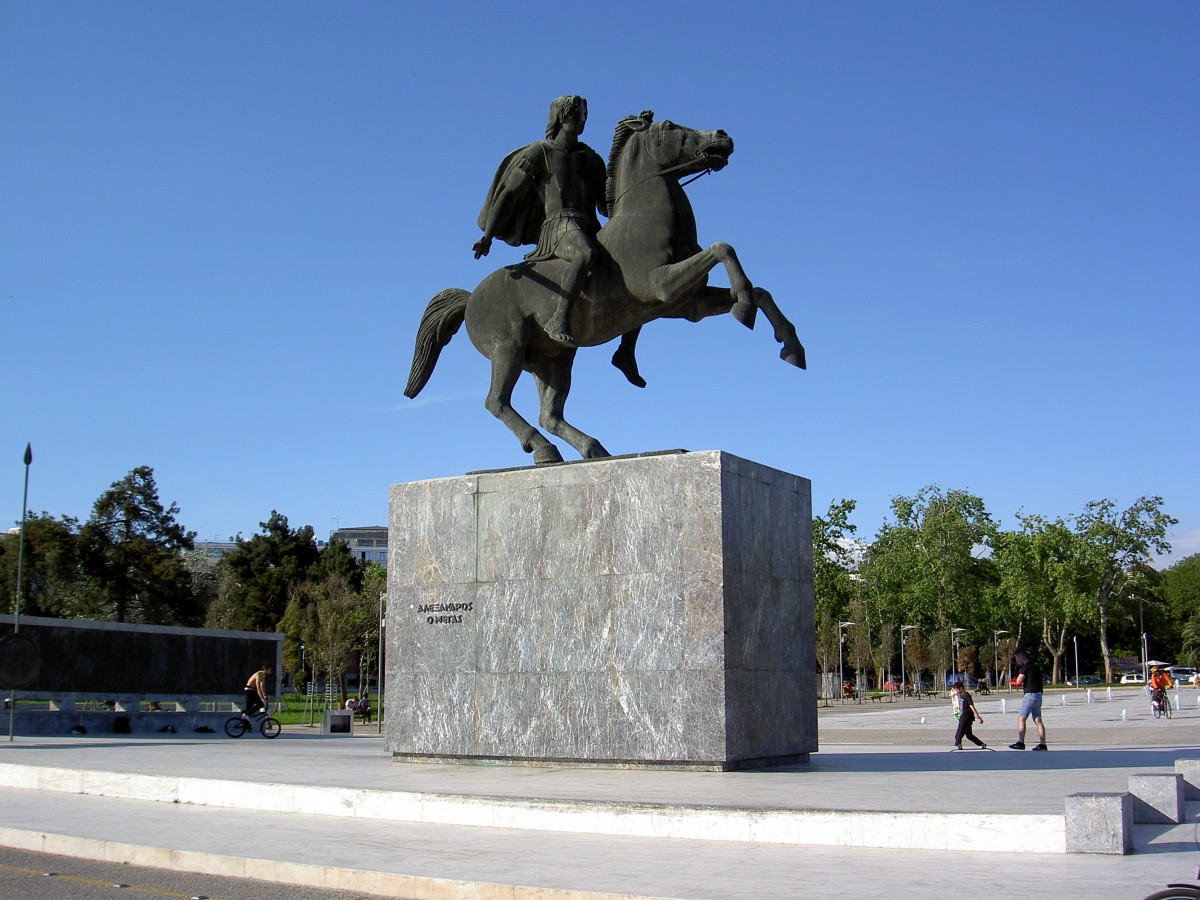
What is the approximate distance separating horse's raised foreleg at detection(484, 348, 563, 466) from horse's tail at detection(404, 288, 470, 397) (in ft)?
4.23

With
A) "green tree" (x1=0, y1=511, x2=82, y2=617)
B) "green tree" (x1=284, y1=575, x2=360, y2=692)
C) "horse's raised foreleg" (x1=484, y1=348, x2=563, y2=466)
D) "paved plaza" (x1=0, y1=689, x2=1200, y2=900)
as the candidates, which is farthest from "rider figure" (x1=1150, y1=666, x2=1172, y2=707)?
"green tree" (x1=0, y1=511, x2=82, y2=617)

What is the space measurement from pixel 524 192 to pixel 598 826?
8855 millimetres

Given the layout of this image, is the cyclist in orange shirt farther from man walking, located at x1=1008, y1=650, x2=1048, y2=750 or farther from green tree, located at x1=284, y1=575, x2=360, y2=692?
green tree, located at x1=284, y1=575, x2=360, y2=692

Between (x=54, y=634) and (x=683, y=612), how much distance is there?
23.3 m

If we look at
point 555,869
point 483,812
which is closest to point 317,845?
point 483,812

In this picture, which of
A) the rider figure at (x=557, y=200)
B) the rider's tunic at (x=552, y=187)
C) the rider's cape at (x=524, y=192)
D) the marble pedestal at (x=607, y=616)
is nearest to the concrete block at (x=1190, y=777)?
the marble pedestal at (x=607, y=616)

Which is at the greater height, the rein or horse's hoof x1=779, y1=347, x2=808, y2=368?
the rein

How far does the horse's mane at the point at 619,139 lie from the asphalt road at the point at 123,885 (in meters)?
9.36

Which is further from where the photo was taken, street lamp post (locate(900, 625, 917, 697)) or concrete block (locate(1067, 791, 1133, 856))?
street lamp post (locate(900, 625, 917, 697))

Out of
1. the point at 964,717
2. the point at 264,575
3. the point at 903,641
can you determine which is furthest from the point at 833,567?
the point at 964,717

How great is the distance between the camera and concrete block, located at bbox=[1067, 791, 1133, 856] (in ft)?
25.6

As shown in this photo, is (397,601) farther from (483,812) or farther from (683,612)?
(483,812)

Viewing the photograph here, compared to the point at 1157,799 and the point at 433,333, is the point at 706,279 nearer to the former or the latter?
the point at 433,333

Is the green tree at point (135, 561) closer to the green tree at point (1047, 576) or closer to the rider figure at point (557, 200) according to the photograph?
the rider figure at point (557, 200)
